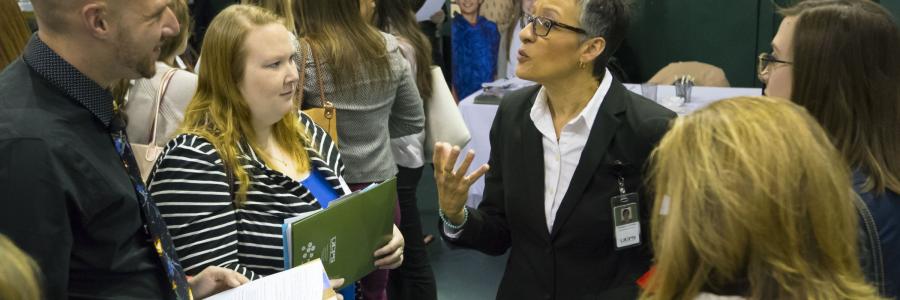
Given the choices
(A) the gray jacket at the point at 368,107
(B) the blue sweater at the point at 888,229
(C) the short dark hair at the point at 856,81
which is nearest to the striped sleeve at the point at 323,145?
(A) the gray jacket at the point at 368,107

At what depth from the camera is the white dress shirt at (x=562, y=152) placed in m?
2.20

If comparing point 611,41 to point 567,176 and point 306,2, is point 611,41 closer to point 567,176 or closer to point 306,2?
point 567,176

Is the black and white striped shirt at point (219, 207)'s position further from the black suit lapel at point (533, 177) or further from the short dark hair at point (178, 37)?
the short dark hair at point (178, 37)

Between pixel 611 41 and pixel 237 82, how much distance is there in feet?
3.20

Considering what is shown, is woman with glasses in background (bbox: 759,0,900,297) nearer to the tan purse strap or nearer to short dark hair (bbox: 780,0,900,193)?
short dark hair (bbox: 780,0,900,193)

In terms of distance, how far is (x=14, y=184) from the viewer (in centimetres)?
150

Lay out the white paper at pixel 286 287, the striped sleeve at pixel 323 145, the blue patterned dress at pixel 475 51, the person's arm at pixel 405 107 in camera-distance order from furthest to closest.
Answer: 1. the blue patterned dress at pixel 475 51
2. the person's arm at pixel 405 107
3. the striped sleeve at pixel 323 145
4. the white paper at pixel 286 287

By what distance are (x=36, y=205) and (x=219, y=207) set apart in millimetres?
656

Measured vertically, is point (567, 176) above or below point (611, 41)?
below

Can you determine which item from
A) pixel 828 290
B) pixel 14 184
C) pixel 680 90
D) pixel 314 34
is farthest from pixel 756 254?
pixel 680 90

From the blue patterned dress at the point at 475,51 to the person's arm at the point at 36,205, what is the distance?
4674 mm

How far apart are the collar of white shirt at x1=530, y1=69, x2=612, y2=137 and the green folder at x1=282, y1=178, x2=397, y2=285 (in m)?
0.42

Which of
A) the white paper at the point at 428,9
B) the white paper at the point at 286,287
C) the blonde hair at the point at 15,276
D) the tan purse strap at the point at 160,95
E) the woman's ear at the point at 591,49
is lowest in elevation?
the white paper at the point at 428,9

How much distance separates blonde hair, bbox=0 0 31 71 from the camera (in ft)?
7.41
